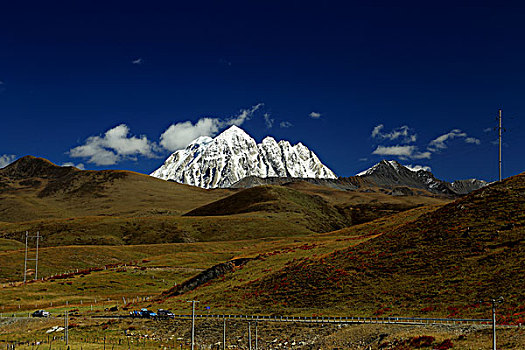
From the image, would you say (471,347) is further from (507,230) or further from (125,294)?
(125,294)

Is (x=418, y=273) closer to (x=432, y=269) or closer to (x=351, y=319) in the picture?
(x=432, y=269)

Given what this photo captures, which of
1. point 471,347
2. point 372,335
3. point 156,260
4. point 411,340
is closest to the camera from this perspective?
point 471,347

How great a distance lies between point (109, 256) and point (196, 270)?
41602mm

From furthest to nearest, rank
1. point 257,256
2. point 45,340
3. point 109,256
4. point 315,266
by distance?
point 109,256
point 257,256
point 315,266
point 45,340

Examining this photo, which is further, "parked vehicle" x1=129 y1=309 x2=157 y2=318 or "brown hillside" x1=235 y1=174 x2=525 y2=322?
"parked vehicle" x1=129 y1=309 x2=157 y2=318

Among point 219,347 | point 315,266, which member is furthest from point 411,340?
point 315,266

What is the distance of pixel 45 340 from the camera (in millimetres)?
59406

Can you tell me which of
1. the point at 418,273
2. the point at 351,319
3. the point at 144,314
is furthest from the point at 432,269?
the point at 144,314

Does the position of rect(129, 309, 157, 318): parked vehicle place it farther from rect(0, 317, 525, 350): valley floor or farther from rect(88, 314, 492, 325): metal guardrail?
rect(88, 314, 492, 325): metal guardrail

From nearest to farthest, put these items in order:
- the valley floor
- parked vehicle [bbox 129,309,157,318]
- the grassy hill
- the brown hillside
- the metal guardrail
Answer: the valley floor
the metal guardrail
the brown hillside
the grassy hill
parked vehicle [bbox 129,309,157,318]

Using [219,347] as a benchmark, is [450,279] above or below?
above

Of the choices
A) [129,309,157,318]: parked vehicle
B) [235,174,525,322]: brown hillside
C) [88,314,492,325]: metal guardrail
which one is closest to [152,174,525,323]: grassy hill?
[235,174,525,322]: brown hillside

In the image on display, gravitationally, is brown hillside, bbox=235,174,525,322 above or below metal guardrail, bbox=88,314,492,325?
above

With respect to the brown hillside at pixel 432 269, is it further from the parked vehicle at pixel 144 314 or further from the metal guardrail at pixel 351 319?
the parked vehicle at pixel 144 314
